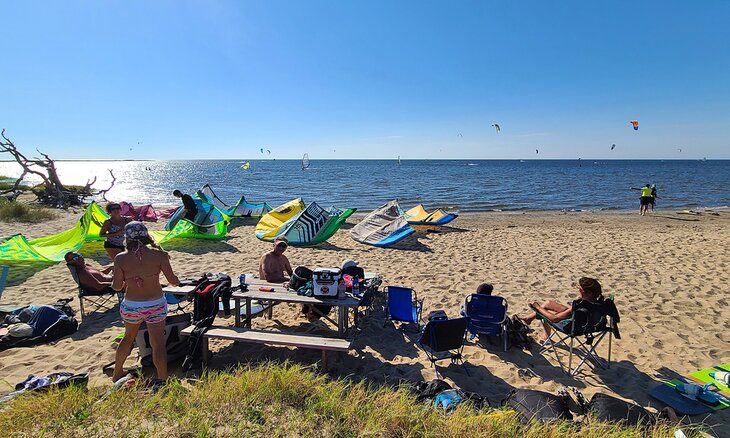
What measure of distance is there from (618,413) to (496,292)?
369cm

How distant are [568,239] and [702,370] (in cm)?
765

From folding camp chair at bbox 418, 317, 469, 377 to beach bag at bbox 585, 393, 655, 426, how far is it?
134cm

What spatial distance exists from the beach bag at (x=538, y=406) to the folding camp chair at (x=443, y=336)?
939mm

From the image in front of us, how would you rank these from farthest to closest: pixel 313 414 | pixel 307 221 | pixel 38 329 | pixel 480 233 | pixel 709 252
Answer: pixel 480 233 < pixel 307 221 < pixel 709 252 < pixel 38 329 < pixel 313 414

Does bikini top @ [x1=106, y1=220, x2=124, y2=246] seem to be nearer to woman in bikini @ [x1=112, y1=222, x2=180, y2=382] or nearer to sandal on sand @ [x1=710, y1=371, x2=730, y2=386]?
woman in bikini @ [x1=112, y1=222, x2=180, y2=382]

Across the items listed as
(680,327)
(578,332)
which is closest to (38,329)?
(578,332)

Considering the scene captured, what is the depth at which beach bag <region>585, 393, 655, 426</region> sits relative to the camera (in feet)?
9.91

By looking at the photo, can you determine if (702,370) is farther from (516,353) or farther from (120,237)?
(120,237)

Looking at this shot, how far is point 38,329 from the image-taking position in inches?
183

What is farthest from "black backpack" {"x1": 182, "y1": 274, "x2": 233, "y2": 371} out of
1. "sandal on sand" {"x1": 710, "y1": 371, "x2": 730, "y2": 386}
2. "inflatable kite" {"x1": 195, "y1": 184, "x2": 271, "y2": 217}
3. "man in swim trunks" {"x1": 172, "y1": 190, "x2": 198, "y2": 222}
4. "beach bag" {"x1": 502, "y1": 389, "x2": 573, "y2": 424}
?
"inflatable kite" {"x1": 195, "y1": 184, "x2": 271, "y2": 217}

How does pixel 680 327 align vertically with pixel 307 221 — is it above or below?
below

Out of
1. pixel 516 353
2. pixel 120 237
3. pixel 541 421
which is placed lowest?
pixel 516 353

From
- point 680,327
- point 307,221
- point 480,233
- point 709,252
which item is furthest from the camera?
point 480,233

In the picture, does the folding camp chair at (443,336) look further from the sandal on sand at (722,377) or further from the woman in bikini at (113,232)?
the woman in bikini at (113,232)
